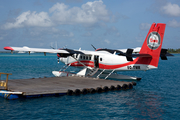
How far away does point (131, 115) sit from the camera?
39.4 feet

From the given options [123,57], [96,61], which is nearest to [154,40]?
[123,57]

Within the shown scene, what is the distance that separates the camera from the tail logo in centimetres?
1900

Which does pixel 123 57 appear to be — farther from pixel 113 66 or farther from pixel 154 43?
pixel 154 43

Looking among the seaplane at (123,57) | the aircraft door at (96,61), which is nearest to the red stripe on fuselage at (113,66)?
the seaplane at (123,57)

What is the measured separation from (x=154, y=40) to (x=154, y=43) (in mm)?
290

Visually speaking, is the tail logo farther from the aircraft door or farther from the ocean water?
the aircraft door

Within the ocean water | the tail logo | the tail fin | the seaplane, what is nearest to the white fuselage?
the seaplane

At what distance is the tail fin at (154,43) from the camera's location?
18.9m

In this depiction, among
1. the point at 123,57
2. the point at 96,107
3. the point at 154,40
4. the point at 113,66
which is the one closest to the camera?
the point at 96,107

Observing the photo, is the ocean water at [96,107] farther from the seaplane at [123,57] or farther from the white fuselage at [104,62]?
the white fuselage at [104,62]

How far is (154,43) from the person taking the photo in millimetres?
19281

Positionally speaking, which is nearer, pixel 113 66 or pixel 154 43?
pixel 154 43

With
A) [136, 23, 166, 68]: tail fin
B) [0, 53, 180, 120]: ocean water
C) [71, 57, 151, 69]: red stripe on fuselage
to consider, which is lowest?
[0, 53, 180, 120]: ocean water

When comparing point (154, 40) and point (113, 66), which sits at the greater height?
point (154, 40)
